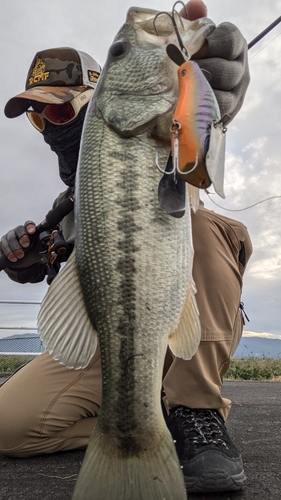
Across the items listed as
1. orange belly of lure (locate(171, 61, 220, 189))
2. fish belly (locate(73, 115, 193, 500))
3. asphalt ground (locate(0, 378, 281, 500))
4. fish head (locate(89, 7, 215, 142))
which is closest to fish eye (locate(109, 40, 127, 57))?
fish head (locate(89, 7, 215, 142))

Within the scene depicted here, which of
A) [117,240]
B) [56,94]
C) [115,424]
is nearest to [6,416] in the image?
[115,424]

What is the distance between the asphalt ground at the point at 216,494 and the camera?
1.77 meters

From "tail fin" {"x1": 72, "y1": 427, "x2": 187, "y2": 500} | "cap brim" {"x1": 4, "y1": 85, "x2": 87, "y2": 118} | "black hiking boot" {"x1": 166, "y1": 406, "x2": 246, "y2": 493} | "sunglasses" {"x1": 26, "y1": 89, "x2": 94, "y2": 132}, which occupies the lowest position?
"black hiking boot" {"x1": 166, "y1": 406, "x2": 246, "y2": 493}

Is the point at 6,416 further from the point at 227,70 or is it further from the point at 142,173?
the point at 227,70

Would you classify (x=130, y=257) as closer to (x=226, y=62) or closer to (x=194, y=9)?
(x=226, y=62)

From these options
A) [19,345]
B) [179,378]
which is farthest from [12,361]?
[179,378]

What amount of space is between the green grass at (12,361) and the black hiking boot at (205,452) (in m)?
6.58

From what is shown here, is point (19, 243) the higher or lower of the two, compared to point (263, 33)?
lower

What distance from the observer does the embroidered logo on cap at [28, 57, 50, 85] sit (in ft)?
11.0

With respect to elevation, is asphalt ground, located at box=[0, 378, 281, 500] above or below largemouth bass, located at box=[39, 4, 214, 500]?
below

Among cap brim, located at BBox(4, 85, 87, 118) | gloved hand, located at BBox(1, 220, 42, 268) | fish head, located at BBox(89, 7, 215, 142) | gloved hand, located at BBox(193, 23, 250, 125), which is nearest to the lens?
fish head, located at BBox(89, 7, 215, 142)

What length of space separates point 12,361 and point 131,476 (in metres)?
7.59

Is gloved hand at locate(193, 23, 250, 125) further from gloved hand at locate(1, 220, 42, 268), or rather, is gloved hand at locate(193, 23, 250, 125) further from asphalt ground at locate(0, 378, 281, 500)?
asphalt ground at locate(0, 378, 281, 500)

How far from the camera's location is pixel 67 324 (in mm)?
1768
